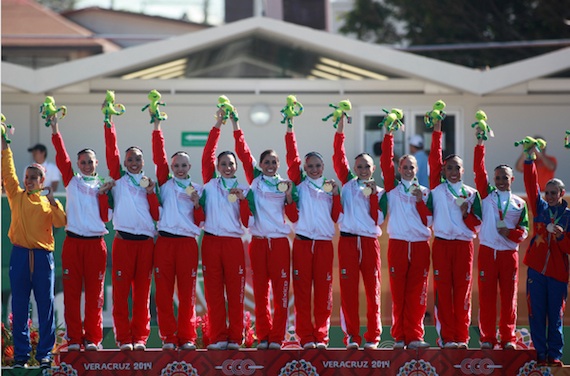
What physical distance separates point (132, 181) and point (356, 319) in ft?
7.12

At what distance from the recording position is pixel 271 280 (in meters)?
9.28

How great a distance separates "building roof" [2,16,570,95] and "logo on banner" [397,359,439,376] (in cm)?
520

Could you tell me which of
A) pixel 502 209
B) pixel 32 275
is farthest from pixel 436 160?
pixel 32 275

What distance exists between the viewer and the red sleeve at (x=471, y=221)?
9.31 metres

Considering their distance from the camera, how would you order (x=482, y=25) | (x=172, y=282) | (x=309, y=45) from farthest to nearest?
(x=482, y=25)
(x=309, y=45)
(x=172, y=282)

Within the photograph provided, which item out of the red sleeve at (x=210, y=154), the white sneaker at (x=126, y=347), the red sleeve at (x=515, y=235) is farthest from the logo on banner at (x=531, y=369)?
the white sneaker at (x=126, y=347)

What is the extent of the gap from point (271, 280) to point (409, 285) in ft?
3.75

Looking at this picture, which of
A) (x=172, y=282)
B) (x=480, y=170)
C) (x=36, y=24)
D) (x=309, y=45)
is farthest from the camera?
(x=36, y=24)

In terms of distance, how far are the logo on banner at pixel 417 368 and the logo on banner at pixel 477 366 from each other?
205 mm

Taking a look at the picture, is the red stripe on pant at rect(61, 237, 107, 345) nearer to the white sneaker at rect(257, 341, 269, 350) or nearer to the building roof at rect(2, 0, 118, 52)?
the white sneaker at rect(257, 341, 269, 350)

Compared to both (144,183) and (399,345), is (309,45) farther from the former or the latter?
(399,345)

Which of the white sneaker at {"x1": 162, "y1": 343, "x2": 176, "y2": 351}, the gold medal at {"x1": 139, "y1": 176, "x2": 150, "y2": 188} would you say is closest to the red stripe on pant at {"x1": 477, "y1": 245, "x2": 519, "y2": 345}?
the white sneaker at {"x1": 162, "y1": 343, "x2": 176, "y2": 351}

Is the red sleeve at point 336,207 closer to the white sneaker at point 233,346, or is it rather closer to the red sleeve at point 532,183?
the white sneaker at point 233,346

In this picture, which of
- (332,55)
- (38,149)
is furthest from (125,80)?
(332,55)
